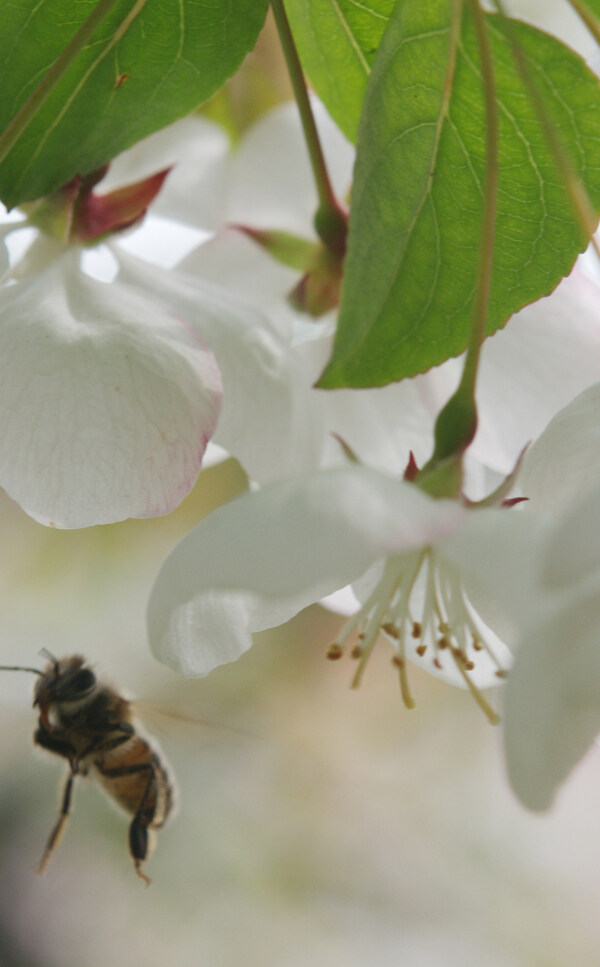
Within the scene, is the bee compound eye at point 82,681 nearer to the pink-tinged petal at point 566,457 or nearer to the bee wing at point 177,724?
the bee wing at point 177,724

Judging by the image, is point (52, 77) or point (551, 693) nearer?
point (551, 693)

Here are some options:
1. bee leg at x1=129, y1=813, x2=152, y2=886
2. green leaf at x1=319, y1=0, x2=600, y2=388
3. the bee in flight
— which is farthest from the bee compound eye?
green leaf at x1=319, y1=0, x2=600, y2=388

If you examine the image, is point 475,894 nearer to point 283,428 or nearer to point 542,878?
point 542,878

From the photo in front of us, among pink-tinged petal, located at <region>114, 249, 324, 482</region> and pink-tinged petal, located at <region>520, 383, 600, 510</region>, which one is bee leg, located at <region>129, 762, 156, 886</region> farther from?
pink-tinged petal, located at <region>520, 383, 600, 510</region>

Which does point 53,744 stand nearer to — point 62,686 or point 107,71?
point 62,686

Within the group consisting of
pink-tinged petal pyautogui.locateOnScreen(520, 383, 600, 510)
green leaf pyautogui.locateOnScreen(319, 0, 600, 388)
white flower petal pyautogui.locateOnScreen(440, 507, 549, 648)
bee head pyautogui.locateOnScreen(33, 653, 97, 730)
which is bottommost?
bee head pyautogui.locateOnScreen(33, 653, 97, 730)

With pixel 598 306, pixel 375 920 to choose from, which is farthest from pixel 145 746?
pixel 375 920

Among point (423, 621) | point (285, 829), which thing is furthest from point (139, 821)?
point (285, 829)
